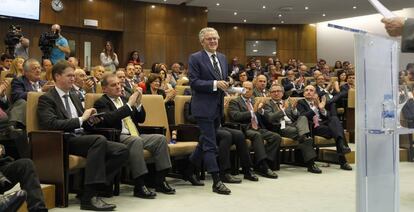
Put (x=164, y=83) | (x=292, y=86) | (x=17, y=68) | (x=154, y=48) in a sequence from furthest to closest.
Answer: (x=154, y=48)
(x=292, y=86)
(x=164, y=83)
(x=17, y=68)

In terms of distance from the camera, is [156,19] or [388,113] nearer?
[388,113]

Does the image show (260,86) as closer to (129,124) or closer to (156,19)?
(129,124)

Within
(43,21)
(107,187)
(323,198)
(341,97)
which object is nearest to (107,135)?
(107,187)

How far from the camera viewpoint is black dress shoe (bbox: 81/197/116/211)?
127 inches

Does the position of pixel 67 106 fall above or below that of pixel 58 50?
below

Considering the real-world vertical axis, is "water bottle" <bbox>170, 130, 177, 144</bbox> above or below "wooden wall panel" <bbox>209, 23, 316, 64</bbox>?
below

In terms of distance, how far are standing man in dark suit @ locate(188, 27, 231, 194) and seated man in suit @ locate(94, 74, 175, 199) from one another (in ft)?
1.06

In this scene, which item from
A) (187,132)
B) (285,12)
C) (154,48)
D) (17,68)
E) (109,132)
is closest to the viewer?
(109,132)

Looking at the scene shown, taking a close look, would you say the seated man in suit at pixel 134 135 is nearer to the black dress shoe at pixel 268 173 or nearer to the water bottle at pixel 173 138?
the water bottle at pixel 173 138

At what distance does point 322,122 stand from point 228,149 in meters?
1.57

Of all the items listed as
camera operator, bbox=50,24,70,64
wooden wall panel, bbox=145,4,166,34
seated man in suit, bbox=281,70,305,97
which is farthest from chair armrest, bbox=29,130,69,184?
wooden wall panel, bbox=145,4,166,34

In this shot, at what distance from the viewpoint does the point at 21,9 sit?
9656 millimetres

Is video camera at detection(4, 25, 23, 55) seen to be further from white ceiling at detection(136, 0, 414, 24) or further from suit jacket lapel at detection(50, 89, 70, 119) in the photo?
white ceiling at detection(136, 0, 414, 24)

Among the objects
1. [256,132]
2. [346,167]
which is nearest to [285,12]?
[346,167]
